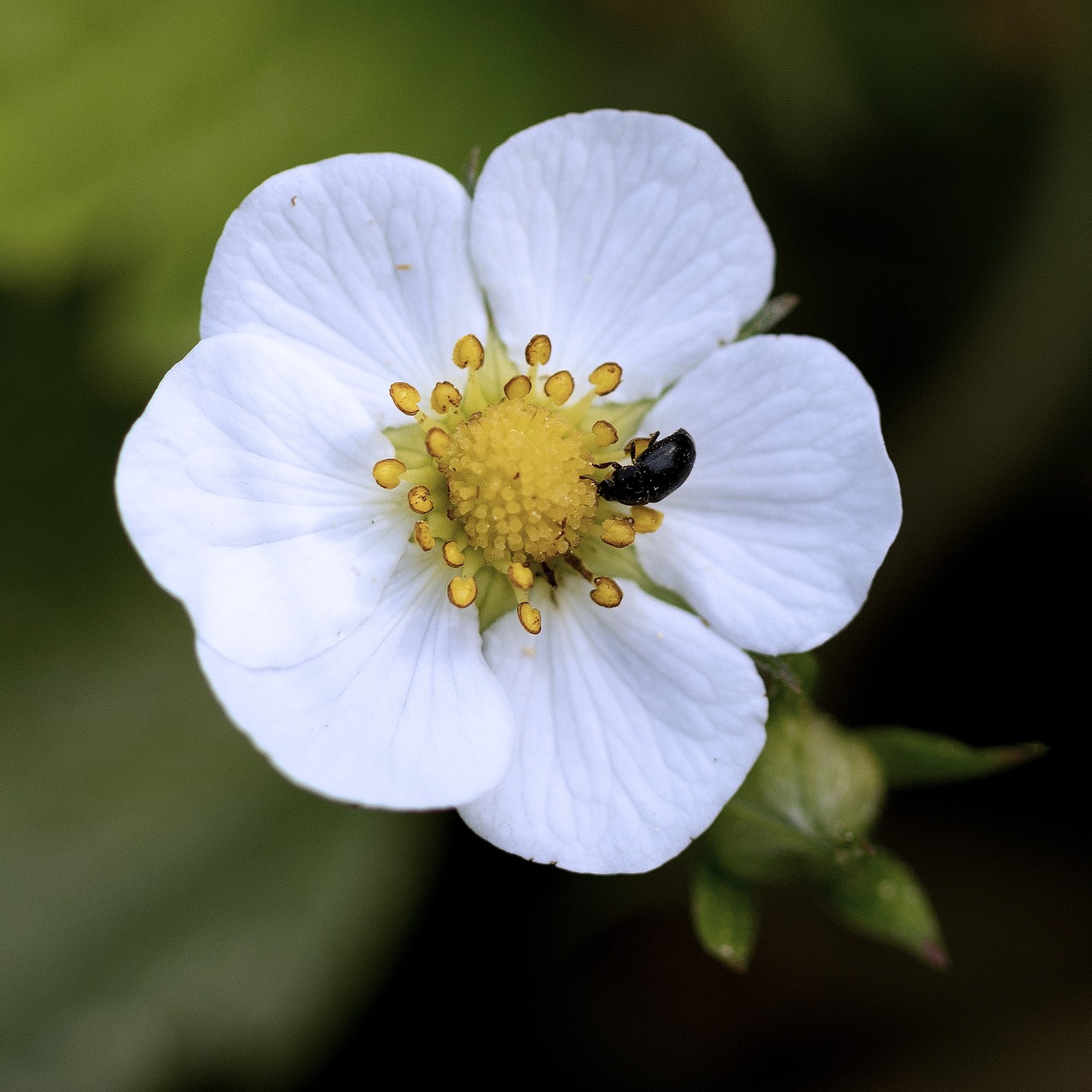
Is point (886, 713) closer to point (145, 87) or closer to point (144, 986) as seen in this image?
point (144, 986)

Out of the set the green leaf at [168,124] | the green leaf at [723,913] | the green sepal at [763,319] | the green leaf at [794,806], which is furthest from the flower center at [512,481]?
the green leaf at [168,124]

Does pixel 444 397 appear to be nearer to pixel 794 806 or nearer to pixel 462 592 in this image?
pixel 462 592

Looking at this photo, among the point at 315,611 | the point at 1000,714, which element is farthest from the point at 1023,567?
the point at 315,611

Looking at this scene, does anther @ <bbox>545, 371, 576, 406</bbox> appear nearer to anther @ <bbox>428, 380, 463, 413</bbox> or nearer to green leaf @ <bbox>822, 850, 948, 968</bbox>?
anther @ <bbox>428, 380, 463, 413</bbox>

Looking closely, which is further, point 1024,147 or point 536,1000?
point 1024,147

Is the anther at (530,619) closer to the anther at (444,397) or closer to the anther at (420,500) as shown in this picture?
the anther at (420,500)

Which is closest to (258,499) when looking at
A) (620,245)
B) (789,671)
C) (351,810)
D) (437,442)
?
(437,442)
